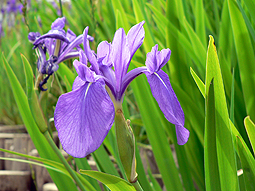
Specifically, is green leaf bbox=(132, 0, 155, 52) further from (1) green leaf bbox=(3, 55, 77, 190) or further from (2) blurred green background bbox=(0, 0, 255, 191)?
(1) green leaf bbox=(3, 55, 77, 190)

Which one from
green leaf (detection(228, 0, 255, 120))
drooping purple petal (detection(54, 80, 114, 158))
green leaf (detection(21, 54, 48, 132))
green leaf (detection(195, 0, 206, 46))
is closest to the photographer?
drooping purple petal (detection(54, 80, 114, 158))

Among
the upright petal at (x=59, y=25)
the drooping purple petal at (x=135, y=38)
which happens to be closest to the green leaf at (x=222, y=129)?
the drooping purple petal at (x=135, y=38)

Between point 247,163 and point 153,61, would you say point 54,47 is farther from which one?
point 247,163

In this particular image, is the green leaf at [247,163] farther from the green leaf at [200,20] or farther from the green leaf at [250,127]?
the green leaf at [200,20]

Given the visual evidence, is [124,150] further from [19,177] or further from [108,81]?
[19,177]

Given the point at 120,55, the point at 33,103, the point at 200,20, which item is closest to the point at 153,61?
the point at 120,55

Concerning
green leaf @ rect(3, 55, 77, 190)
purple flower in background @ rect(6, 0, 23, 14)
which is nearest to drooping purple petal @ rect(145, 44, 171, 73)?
Answer: green leaf @ rect(3, 55, 77, 190)
